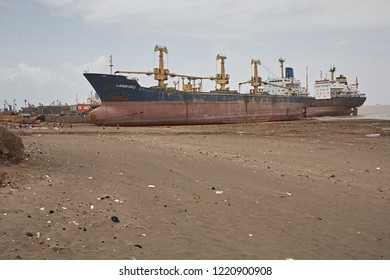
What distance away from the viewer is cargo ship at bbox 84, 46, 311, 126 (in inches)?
1187

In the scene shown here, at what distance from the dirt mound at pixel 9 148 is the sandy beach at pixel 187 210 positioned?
0.26 metres

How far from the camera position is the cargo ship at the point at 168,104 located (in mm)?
30156

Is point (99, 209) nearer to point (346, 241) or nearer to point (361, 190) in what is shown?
point (346, 241)

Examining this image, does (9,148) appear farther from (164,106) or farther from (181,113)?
(181,113)

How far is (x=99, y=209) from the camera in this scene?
5363mm

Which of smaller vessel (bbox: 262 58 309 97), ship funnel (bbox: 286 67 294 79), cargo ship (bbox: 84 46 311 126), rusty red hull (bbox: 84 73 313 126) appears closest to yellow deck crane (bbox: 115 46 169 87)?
cargo ship (bbox: 84 46 311 126)

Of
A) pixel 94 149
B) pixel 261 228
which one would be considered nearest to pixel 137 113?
pixel 94 149

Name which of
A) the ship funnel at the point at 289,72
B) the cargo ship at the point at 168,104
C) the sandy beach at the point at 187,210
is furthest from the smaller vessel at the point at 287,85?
the sandy beach at the point at 187,210

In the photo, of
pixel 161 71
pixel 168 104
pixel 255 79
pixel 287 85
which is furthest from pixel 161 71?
pixel 287 85

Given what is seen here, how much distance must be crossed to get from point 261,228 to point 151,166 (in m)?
4.79

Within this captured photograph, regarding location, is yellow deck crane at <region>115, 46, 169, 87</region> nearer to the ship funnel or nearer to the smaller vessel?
the smaller vessel

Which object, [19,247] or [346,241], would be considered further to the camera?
[346,241]

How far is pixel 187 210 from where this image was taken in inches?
223

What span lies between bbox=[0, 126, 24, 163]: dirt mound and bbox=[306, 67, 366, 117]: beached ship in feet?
161
